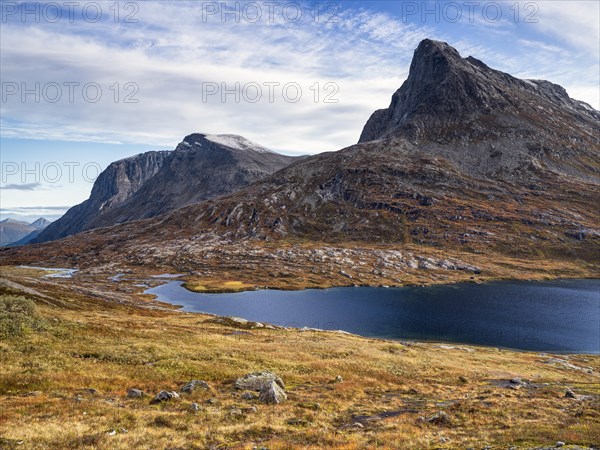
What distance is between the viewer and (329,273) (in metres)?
181

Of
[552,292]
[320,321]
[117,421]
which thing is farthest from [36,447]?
[552,292]

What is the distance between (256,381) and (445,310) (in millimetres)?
97817

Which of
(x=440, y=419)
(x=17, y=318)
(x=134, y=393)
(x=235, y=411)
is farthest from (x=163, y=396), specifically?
(x=17, y=318)

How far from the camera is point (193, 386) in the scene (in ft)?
101

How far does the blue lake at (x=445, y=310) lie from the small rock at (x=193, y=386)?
66237 mm

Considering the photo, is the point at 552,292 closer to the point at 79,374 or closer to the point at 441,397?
the point at 441,397

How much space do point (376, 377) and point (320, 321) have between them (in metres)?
63.5

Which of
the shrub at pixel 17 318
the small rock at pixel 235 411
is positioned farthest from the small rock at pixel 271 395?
the shrub at pixel 17 318

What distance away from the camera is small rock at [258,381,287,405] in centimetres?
2961

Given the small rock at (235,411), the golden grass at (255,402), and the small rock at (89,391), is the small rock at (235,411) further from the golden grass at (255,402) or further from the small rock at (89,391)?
the small rock at (89,391)

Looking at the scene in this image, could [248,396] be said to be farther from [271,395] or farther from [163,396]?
[163,396]

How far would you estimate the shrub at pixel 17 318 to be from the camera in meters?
38.2

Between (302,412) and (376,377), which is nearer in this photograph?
(302,412)

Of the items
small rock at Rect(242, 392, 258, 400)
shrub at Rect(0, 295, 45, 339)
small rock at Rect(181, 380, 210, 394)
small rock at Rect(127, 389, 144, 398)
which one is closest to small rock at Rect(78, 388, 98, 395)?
small rock at Rect(127, 389, 144, 398)
